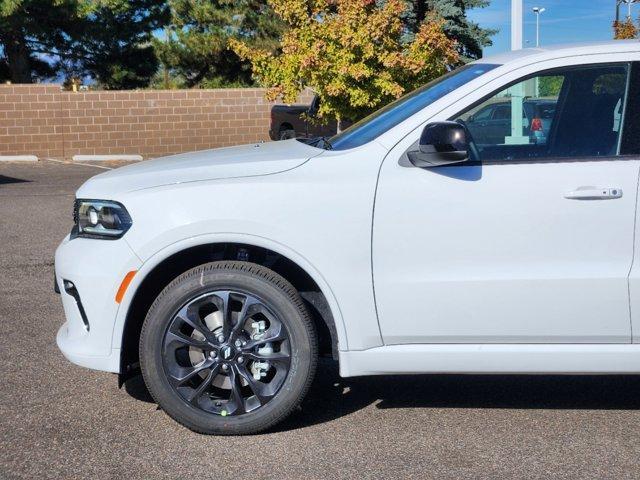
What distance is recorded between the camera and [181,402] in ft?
15.8

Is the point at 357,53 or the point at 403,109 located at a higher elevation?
the point at 357,53

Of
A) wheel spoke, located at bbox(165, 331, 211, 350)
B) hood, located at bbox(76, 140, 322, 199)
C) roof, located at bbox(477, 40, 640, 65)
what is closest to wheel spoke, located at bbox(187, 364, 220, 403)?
wheel spoke, located at bbox(165, 331, 211, 350)

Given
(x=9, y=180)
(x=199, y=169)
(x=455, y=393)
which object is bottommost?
(x=455, y=393)

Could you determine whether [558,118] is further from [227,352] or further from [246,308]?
[227,352]

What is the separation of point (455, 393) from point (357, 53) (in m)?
13.3

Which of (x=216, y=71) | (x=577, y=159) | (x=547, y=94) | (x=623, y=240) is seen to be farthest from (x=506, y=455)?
(x=216, y=71)

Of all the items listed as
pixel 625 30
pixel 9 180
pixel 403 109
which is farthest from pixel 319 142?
pixel 625 30

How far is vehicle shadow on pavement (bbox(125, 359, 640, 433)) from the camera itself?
5.37 m

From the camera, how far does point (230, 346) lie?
482 centimetres

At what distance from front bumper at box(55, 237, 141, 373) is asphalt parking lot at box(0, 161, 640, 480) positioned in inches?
15.8

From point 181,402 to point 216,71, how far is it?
3068 cm

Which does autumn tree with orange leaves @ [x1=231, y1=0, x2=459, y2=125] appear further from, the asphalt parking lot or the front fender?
the front fender

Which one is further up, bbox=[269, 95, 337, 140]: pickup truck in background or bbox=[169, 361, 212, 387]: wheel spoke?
bbox=[269, 95, 337, 140]: pickup truck in background

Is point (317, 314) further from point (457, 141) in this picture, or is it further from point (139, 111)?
point (139, 111)
